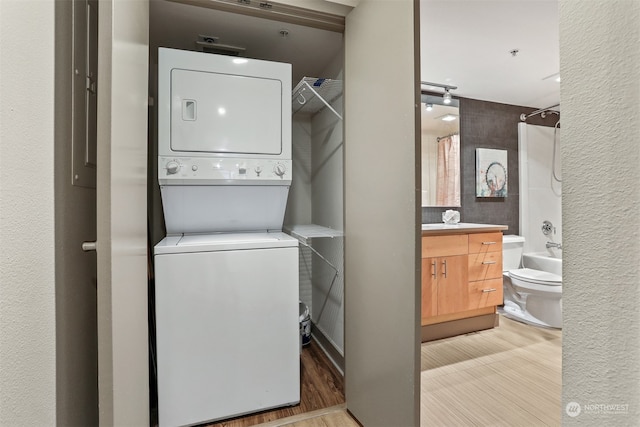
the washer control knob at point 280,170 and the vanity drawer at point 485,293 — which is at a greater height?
the washer control knob at point 280,170

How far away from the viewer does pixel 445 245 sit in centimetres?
248

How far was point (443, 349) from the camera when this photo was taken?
2.44m

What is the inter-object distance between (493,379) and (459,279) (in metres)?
0.77

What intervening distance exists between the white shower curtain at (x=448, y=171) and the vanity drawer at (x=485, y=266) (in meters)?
0.72

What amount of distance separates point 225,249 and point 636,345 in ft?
4.74

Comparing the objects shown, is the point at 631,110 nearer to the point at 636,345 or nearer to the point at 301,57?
the point at 636,345

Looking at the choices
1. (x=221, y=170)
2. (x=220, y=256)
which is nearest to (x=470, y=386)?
(x=220, y=256)

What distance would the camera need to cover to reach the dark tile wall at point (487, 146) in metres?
3.24

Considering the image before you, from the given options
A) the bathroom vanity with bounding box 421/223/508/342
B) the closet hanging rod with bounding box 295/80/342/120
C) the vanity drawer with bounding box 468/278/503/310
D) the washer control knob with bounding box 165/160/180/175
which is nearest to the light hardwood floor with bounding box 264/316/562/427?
the bathroom vanity with bounding box 421/223/508/342

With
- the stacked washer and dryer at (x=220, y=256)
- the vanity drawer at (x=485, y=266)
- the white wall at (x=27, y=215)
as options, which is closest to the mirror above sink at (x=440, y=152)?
the vanity drawer at (x=485, y=266)

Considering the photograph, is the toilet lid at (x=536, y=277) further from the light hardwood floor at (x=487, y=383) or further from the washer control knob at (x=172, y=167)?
the washer control knob at (x=172, y=167)

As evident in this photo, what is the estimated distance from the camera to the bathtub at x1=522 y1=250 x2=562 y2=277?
317 centimetres

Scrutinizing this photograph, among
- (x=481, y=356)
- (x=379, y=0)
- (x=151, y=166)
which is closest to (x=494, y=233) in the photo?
(x=481, y=356)

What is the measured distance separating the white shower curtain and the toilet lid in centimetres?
90
